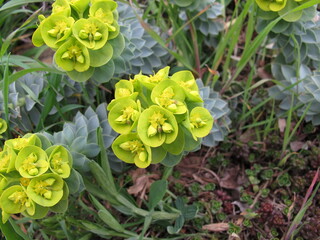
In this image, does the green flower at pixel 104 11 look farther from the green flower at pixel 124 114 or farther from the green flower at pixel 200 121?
the green flower at pixel 200 121

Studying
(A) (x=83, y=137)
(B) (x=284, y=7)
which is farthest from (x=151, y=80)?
(B) (x=284, y=7)

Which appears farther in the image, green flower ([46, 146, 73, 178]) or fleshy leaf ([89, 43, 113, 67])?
fleshy leaf ([89, 43, 113, 67])

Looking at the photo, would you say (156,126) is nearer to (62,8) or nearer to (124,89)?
(124,89)

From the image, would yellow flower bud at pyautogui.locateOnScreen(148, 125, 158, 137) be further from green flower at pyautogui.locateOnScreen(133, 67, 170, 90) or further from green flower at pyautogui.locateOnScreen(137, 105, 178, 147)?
green flower at pyautogui.locateOnScreen(133, 67, 170, 90)

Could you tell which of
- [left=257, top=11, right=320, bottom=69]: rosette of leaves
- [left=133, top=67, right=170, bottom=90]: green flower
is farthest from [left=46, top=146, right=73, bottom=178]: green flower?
[left=257, top=11, right=320, bottom=69]: rosette of leaves

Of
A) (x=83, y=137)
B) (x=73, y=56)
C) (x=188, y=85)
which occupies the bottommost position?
(x=83, y=137)

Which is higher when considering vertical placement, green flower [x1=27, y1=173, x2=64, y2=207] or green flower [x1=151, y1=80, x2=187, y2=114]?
green flower [x1=151, y1=80, x2=187, y2=114]

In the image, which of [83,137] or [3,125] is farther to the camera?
[3,125]

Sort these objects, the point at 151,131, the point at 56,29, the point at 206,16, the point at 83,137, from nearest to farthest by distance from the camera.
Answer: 1. the point at 151,131
2. the point at 56,29
3. the point at 83,137
4. the point at 206,16
